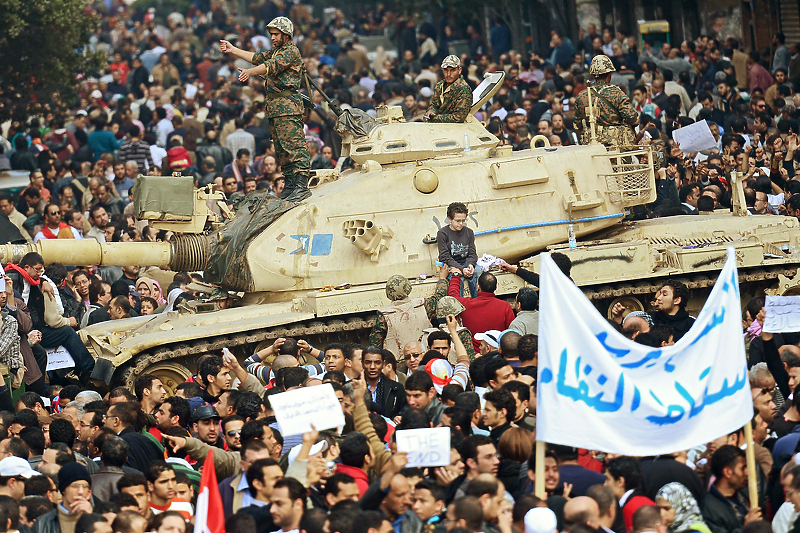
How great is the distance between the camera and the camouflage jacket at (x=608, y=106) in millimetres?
18281

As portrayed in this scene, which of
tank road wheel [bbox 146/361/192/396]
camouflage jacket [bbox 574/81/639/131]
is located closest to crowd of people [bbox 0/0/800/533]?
camouflage jacket [bbox 574/81/639/131]

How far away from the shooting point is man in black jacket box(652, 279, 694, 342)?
1394 cm

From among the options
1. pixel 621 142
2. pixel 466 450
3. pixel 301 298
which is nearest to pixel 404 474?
pixel 466 450

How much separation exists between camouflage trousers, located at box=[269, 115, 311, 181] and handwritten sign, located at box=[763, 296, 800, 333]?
260 inches

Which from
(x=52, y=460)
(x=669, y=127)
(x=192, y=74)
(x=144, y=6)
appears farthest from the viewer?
(x=144, y=6)

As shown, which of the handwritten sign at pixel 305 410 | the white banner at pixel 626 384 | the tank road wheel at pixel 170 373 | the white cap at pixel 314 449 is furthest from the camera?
the tank road wheel at pixel 170 373

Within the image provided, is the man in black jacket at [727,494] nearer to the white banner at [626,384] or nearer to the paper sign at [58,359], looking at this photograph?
the white banner at [626,384]

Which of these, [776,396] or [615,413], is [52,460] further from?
[776,396]

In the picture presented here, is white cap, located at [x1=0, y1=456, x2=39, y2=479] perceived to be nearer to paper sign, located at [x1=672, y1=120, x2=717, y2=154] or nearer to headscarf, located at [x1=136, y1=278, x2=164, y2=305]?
headscarf, located at [x1=136, y1=278, x2=164, y2=305]

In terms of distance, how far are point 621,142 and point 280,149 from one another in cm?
480

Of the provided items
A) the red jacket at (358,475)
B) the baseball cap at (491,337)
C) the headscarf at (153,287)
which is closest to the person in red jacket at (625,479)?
the red jacket at (358,475)

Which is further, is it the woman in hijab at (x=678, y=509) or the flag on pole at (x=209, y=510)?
the flag on pole at (x=209, y=510)

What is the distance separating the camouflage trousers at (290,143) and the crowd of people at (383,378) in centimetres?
194

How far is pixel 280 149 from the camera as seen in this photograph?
55.5 feet
